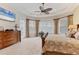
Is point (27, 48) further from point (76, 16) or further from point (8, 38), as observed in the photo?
point (76, 16)

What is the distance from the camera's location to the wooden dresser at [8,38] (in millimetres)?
2867

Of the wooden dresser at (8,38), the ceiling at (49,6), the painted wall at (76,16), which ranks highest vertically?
the ceiling at (49,6)

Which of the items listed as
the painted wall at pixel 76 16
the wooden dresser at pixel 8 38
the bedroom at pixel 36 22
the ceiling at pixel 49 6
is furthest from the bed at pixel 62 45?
the wooden dresser at pixel 8 38

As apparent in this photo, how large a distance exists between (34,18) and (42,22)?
A: 0.58 feet

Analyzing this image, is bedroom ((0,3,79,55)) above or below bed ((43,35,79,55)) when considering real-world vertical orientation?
above

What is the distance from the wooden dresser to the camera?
2.87 m

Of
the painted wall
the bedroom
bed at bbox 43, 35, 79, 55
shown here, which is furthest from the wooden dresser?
the painted wall

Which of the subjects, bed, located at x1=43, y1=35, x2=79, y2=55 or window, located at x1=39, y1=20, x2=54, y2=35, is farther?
window, located at x1=39, y1=20, x2=54, y2=35

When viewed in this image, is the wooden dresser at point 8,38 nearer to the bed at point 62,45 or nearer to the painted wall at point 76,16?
the bed at point 62,45

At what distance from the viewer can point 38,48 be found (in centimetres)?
293

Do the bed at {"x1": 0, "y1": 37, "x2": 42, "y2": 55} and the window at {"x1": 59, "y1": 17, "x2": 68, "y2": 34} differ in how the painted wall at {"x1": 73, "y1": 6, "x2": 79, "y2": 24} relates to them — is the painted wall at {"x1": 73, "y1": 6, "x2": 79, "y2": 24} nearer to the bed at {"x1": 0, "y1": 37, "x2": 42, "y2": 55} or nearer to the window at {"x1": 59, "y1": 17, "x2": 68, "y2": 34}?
the window at {"x1": 59, "y1": 17, "x2": 68, "y2": 34}

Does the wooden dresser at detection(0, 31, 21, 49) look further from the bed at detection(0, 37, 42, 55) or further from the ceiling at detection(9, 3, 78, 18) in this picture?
the ceiling at detection(9, 3, 78, 18)

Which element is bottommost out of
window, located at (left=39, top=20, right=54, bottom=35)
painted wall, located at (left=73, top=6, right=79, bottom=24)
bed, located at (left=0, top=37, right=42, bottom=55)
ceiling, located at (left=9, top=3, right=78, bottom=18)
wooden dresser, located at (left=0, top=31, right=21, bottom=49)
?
bed, located at (left=0, top=37, right=42, bottom=55)
